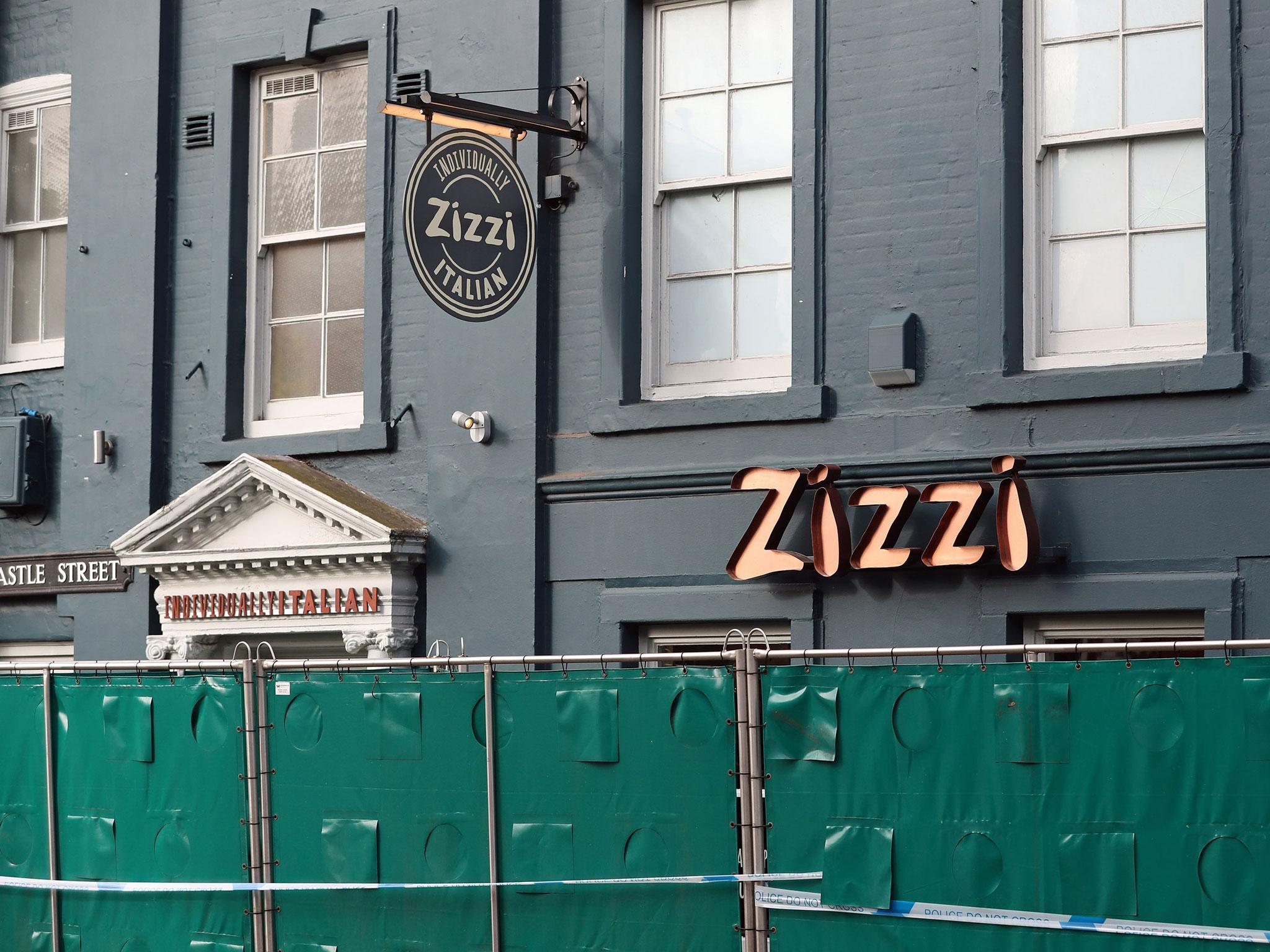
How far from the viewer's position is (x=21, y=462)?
13672 mm

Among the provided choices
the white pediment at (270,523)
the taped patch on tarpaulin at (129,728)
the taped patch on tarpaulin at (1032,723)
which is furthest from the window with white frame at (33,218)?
the taped patch on tarpaulin at (1032,723)

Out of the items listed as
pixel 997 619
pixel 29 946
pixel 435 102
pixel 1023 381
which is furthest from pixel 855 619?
pixel 29 946

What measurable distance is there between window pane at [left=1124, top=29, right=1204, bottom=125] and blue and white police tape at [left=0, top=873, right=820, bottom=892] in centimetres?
514

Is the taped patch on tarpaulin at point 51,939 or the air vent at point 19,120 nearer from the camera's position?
the taped patch on tarpaulin at point 51,939

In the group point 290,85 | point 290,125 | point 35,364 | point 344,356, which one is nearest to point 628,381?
point 344,356

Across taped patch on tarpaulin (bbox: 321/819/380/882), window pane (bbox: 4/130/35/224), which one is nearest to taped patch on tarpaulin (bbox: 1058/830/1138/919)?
taped patch on tarpaulin (bbox: 321/819/380/882)

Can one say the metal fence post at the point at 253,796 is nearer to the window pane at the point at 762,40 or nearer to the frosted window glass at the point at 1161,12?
the window pane at the point at 762,40

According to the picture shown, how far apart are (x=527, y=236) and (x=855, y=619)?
10.4 feet

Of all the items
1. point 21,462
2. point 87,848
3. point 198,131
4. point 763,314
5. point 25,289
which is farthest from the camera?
point 25,289

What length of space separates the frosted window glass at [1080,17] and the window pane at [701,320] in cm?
255

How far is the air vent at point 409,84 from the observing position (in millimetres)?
12312

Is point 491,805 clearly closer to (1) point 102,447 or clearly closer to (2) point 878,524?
(2) point 878,524

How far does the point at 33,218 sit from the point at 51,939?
6952 mm

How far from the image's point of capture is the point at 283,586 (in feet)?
40.7
